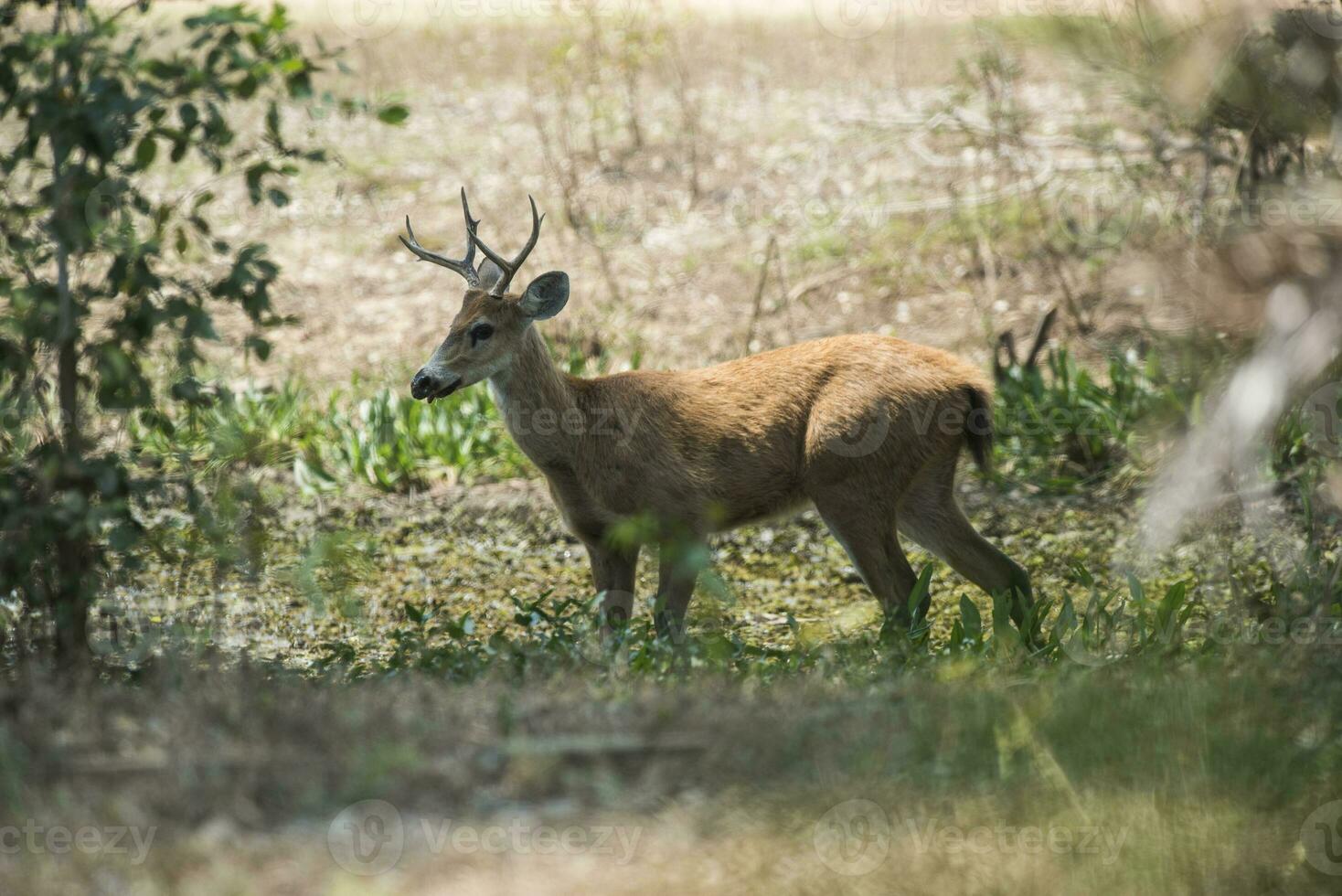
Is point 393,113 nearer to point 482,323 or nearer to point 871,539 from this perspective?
point 482,323

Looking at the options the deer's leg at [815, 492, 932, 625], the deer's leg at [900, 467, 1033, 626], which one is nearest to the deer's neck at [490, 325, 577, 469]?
the deer's leg at [815, 492, 932, 625]

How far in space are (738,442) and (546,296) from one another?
1.23 m

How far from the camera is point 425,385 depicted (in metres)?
7.07

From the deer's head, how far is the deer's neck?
76mm

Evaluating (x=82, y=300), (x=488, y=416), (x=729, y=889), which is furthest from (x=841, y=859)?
(x=488, y=416)

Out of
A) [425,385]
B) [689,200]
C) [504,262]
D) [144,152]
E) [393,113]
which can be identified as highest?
[393,113]

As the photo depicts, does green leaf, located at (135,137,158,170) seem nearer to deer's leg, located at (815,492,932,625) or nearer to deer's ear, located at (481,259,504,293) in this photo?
deer's ear, located at (481,259,504,293)

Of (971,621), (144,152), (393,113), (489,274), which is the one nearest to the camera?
(144,152)

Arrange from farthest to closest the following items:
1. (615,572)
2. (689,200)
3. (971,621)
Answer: (689,200) < (615,572) < (971,621)

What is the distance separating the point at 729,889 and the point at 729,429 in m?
→ 3.79

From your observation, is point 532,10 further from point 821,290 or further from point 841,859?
point 841,859

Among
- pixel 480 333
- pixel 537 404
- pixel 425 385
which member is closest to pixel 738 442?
pixel 537 404

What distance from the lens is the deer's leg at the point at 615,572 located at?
704 centimetres

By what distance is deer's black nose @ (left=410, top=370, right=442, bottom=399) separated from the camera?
277 inches
